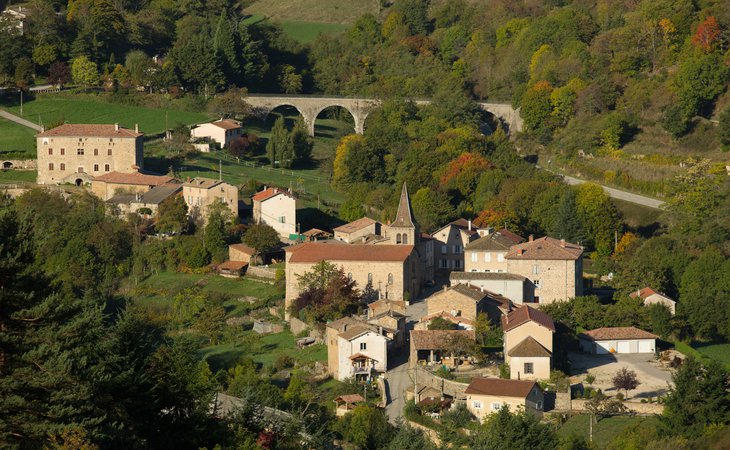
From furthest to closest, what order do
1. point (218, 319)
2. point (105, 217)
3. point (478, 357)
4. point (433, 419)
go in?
1. point (105, 217)
2. point (218, 319)
3. point (478, 357)
4. point (433, 419)

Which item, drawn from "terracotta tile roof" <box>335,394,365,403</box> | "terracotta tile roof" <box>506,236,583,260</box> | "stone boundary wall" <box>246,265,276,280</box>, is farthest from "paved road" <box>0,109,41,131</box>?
"terracotta tile roof" <box>335,394,365,403</box>

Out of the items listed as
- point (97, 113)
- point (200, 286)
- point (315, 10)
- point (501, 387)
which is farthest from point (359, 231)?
point (315, 10)

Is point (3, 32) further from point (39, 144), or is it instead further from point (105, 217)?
point (105, 217)

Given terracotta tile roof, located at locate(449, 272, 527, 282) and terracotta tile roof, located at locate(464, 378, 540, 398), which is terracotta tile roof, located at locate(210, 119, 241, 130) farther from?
terracotta tile roof, located at locate(464, 378, 540, 398)

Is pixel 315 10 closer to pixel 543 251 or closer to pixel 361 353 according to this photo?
pixel 543 251

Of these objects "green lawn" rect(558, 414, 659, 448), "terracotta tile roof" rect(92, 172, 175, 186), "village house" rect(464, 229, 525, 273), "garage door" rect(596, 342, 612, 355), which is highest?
"terracotta tile roof" rect(92, 172, 175, 186)

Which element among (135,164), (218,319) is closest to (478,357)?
(218,319)

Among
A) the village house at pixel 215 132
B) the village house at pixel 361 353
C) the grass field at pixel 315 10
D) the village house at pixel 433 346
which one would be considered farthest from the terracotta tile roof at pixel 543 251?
the grass field at pixel 315 10
